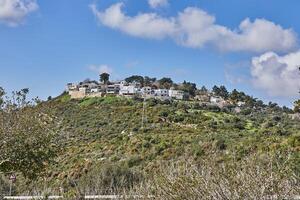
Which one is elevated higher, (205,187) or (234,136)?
(234,136)

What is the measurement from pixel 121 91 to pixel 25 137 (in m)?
69.4

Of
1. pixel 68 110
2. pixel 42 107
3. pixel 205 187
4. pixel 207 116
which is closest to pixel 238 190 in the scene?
pixel 205 187

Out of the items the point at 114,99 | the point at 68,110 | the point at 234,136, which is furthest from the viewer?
the point at 114,99

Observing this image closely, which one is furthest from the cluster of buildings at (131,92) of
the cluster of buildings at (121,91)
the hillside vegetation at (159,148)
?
the hillside vegetation at (159,148)

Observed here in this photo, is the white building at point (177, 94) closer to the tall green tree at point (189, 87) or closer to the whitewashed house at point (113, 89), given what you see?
the tall green tree at point (189, 87)

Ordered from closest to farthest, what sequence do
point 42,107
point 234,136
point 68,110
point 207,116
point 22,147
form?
1. point 22,147
2. point 42,107
3. point 234,136
4. point 207,116
5. point 68,110

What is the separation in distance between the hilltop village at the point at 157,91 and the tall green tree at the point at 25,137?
195 feet

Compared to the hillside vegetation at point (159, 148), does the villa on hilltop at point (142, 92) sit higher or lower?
higher

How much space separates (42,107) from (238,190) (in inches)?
456

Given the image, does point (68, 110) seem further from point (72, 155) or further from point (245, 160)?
point (245, 160)

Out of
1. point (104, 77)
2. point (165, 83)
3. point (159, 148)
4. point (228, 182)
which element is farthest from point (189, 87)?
point (228, 182)

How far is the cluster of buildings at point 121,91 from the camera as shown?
8155 cm

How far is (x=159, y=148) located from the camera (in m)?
39.3

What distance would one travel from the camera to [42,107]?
55.7 feet
